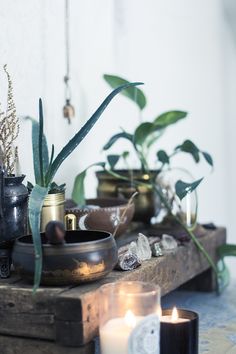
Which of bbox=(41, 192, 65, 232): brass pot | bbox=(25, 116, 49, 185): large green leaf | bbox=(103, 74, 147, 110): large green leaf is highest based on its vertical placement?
bbox=(103, 74, 147, 110): large green leaf

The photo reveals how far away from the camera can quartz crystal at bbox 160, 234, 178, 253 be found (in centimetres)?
120

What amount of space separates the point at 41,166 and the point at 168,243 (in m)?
0.35

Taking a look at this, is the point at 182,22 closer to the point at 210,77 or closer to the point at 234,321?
the point at 210,77

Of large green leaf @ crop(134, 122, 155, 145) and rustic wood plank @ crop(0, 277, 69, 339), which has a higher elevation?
large green leaf @ crop(134, 122, 155, 145)

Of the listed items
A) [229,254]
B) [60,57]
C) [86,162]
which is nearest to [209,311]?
[229,254]

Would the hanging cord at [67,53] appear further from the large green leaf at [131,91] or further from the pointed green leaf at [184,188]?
the pointed green leaf at [184,188]

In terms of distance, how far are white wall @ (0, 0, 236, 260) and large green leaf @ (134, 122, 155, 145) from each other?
147mm

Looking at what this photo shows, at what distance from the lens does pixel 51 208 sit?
3.47 feet

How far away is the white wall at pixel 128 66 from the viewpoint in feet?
4.04

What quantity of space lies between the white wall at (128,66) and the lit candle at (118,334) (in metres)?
0.48

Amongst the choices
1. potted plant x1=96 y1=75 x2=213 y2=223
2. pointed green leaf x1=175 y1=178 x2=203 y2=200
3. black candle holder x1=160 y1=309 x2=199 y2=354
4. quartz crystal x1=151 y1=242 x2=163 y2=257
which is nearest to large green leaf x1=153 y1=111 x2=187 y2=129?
potted plant x1=96 y1=75 x2=213 y2=223

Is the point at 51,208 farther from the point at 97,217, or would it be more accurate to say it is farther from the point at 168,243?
the point at 168,243

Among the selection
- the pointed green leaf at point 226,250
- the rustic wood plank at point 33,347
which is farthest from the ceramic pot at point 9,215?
the pointed green leaf at point 226,250

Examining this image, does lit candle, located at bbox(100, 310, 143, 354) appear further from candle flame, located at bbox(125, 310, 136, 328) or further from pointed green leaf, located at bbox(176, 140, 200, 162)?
pointed green leaf, located at bbox(176, 140, 200, 162)
